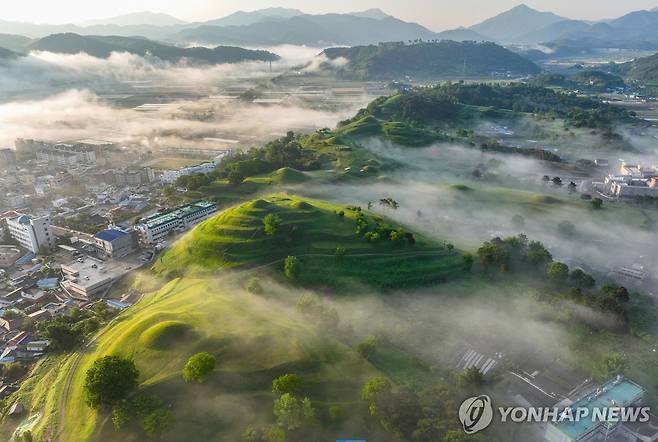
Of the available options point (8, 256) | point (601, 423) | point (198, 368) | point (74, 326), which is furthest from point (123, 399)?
point (8, 256)

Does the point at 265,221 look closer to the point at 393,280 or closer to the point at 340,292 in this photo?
the point at 340,292

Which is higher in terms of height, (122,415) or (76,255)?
(122,415)

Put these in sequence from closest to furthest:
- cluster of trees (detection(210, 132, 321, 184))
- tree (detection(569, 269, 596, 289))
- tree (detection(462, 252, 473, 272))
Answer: tree (detection(569, 269, 596, 289)) → tree (detection(462, 252, 473, 272)) → cluster of trees (detection(210, 132, 321, 184))

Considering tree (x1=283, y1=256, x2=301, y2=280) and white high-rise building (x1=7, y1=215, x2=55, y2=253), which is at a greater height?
tree (x1=283, y1=256, x2=301, y2=280)

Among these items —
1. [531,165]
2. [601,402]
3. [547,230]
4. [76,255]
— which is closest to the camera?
[601,402]

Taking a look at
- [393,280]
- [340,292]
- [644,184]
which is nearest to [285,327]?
[340,292]

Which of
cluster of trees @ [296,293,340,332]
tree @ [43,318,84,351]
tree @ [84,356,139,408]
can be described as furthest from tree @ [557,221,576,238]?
tree @ [43,318,84,351]

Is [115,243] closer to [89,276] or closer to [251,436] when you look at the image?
[89,276]

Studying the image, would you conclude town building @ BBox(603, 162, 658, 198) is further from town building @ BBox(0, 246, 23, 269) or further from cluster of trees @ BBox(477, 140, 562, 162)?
town building @ BBox(0, 246, 23, 269)
